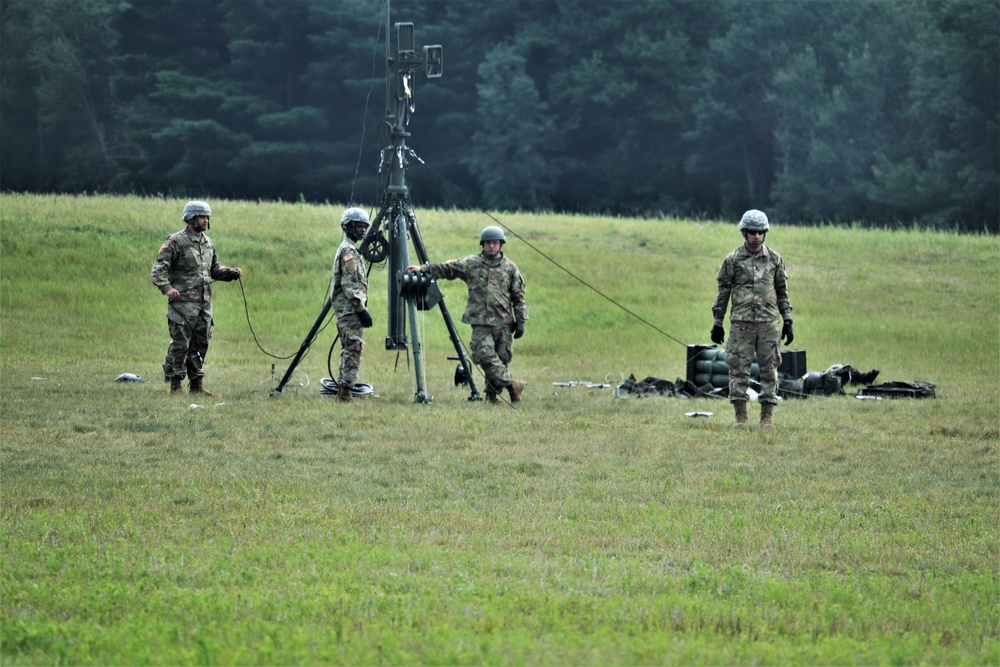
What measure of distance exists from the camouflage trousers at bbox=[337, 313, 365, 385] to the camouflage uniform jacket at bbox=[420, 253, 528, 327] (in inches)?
42.0

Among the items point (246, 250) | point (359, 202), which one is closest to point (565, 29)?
point (359, 202)

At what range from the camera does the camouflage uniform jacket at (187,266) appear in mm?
16578

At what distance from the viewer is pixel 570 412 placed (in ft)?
52.0

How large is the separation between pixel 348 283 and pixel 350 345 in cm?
73

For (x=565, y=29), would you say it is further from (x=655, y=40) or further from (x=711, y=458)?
(x=711, y=458)

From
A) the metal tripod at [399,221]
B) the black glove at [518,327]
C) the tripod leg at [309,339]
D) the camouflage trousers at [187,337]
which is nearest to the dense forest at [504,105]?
the metal tripod at [399,221]

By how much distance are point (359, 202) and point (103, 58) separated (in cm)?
1599

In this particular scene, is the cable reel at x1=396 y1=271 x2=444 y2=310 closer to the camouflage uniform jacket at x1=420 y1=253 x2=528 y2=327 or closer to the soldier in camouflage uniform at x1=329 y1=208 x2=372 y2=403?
the camouflage uniform jacket at x1=420 y1=253 x2=528 y2=327

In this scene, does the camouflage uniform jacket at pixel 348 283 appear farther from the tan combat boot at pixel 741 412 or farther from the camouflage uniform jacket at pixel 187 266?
the tan combat boot at pixel 741 412

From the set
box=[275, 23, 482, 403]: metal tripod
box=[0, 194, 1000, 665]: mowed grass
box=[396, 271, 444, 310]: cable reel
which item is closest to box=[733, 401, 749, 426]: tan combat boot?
box=[0, 194, 1000, 665]: mowed grass

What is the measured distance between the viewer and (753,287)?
1468 centimetres

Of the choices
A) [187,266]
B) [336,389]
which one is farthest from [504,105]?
[187,266]

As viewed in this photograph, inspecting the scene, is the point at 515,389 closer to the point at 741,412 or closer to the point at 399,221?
the point at 399,221

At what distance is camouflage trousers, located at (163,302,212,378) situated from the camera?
16562 mm
